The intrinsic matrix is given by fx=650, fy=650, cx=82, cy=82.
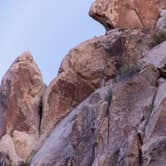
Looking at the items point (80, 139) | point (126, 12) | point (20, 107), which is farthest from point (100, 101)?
point (126, 12)

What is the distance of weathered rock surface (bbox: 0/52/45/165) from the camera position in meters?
22.6

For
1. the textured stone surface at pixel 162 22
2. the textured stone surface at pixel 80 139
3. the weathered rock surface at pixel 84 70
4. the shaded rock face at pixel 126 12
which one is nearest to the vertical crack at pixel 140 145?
the textured stone surface at pixel 80 139

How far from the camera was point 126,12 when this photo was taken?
2486 centimetres

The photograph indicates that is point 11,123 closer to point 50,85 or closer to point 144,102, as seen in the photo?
point 50,85

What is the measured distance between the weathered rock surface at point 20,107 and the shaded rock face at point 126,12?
3.22 metres

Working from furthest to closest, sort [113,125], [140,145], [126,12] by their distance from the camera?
1. [126,12]
2. [113,125]
3. [140,145]

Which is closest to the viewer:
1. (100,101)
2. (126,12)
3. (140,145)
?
(140,145)

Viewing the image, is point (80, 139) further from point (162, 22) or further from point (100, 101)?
point (162, 22)

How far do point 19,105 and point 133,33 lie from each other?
16.6ft

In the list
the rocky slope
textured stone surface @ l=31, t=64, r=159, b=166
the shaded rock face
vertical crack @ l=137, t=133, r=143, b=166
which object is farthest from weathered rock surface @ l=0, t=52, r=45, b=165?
vertical crack @ l=137, t=133, r=143, b=166

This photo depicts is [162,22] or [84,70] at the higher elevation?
[162,22]

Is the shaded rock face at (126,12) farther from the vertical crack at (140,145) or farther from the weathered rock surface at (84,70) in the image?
the vertical crack at (140,145)

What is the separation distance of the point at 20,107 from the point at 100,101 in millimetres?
7789

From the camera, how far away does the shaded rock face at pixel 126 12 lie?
2453 cm
